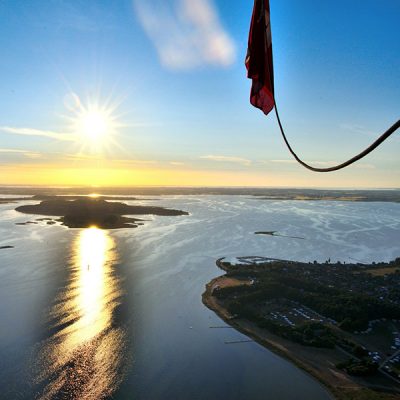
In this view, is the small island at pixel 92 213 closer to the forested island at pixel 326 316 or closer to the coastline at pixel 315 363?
the forested island at pixel 326 316

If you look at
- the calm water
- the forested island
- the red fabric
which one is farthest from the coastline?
the red fabric

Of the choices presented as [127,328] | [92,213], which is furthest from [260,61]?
[92,213]

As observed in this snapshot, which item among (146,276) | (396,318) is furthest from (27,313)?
(396,318)

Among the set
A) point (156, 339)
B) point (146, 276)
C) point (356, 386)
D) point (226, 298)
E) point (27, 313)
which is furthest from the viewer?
point (146, 276)

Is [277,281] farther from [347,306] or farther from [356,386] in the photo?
[356,386]

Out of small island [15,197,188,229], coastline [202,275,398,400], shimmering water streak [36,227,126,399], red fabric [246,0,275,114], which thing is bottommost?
coastline [202,275,398,400]

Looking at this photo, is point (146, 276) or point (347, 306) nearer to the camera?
point (347, 306)

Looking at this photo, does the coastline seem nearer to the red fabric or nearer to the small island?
the red fabric
